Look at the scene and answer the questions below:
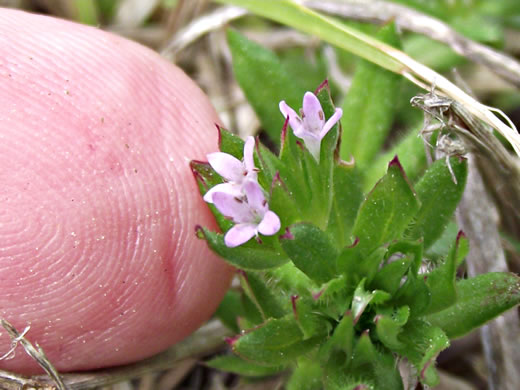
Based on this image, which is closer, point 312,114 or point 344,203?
point 312,114

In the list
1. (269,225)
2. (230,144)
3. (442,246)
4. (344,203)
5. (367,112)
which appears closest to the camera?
(269,225)

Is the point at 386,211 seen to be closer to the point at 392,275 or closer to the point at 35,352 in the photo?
the point at 392,275

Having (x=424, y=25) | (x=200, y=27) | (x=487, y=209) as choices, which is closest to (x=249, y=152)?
(x=487, y=209)

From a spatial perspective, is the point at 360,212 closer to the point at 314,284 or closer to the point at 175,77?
the point at 314,284

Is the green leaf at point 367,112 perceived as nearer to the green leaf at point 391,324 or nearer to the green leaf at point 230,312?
the green leaf at point 230,312

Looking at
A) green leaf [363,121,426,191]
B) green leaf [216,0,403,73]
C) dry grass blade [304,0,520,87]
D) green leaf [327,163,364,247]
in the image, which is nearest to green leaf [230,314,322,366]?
green leaf [327,163,364,247]

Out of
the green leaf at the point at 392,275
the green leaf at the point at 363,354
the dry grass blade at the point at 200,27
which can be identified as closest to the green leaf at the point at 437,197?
the green leaf at the point at 392,275

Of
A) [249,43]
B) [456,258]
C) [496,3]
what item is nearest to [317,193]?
[456,258]
